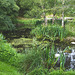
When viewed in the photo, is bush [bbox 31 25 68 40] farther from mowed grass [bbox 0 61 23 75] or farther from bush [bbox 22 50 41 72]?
mowed grass [bbox 0 61 23 75]

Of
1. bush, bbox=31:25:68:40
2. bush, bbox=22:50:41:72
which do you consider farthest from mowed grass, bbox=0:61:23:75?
bush, bbox=31:25:68:40

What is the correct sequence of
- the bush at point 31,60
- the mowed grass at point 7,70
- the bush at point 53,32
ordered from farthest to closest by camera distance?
the bush at point 53,32, the bush at point 31,60, the mowed grass at point 7,70

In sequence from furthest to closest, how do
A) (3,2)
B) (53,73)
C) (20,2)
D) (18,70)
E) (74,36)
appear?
(20,2) < (3,2) < (74,36) < (18,70) < (53,73)

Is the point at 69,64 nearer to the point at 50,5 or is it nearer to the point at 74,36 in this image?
the point at 74,36

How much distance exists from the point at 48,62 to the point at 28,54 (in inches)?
35.8

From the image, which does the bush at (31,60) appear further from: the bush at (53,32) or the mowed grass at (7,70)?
the bush at (53,32)

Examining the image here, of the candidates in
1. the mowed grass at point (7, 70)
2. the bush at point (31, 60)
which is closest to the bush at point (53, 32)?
the bush at point (31, 60)

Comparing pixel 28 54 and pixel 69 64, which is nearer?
pixel 28 54

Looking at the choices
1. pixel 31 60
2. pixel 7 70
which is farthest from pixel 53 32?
pixel 7 70

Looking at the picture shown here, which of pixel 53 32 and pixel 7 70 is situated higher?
pixel 53 32

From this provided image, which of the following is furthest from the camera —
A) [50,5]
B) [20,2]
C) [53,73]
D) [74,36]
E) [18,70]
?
[20,2]

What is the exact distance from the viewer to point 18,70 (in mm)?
4785

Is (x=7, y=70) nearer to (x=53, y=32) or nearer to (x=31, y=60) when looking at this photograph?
(x=31, y=60)

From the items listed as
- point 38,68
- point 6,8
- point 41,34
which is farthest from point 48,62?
point 6,8
